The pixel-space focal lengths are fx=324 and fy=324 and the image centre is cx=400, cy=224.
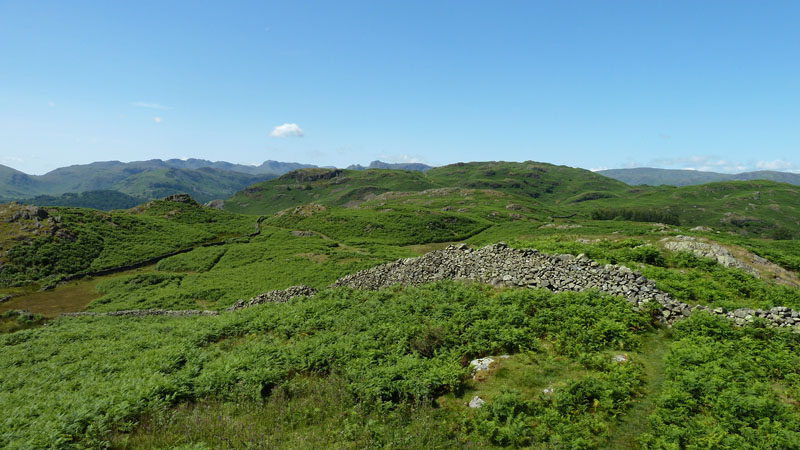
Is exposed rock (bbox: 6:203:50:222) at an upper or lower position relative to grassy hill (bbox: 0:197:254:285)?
upper

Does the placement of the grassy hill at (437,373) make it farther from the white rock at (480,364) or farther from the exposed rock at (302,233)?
the exposed rock at (302,233)

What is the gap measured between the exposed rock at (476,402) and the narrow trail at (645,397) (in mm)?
3768

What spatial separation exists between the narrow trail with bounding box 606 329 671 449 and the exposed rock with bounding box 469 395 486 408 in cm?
377

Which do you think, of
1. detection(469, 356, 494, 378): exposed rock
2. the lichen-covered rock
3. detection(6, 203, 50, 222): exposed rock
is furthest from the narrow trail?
detection(6, 203, 50, 222): exposed rock

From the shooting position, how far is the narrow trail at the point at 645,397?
379 inches

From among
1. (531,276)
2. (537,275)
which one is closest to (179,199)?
(531,276)

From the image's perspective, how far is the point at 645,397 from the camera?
11.2m

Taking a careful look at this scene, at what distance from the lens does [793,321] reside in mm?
13711

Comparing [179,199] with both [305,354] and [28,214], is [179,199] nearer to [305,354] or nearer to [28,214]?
[28,214]

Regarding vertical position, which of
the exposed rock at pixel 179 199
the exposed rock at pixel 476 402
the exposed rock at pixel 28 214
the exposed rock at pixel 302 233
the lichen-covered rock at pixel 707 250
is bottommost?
the exposed rock at pixel 302 233

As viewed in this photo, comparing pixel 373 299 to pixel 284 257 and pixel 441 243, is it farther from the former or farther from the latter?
pixel 441 243

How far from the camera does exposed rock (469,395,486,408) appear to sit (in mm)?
11444

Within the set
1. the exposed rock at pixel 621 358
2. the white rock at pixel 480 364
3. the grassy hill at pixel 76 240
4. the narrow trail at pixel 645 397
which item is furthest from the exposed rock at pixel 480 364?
the grassy hill at pixel 76 240

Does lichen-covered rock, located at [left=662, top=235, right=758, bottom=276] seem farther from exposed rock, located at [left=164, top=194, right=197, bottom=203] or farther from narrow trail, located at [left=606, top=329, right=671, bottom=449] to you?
exposed rock, located at [left=164, top=194, right=197, bottom=203]
